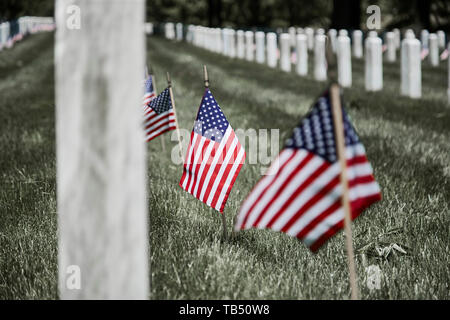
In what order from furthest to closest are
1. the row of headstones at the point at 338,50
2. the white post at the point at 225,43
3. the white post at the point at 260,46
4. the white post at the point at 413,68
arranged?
the white post at the point at 225,43 < the white post at the point at 260,46 < the row of headstones at the point at 338,50 < the white post at the point at 413,68

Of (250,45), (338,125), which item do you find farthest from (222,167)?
(250,45)

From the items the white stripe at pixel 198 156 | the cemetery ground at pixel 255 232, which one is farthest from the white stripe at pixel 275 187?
the white stripe at pixel 198 156

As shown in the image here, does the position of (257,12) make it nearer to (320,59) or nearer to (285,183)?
(320,59)

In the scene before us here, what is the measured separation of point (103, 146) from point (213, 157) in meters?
1.83

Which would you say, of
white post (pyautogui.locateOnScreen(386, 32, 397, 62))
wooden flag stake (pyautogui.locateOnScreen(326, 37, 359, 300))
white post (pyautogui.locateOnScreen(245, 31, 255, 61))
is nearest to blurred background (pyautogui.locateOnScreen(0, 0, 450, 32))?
white post (pyautogui.locateOnScreen(386, 32, 397, 62))

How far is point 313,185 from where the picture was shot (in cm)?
274

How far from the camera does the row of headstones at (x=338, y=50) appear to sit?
36.5 feet

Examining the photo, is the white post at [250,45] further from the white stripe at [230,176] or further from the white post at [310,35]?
the white stripe at [230,176]

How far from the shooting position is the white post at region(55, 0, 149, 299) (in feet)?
7.13

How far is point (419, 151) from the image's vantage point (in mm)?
6457

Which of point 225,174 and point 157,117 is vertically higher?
point 157,117

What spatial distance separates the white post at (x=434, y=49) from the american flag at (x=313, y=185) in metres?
16.4

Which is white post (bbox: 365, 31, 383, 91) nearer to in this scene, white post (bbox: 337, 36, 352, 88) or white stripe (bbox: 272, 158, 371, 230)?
white post (bbox: 337, 36, 352, 88)

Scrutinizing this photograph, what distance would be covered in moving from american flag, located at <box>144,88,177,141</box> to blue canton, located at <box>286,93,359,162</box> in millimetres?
2815
